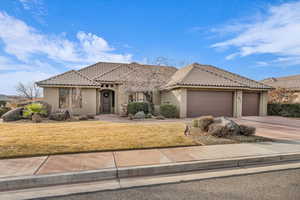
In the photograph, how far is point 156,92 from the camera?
53.6 feet

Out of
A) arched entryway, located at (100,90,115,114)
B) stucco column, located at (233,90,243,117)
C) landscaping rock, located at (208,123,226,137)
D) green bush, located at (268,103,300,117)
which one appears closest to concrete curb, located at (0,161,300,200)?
landscaping rock, located at (208,123,226,137)

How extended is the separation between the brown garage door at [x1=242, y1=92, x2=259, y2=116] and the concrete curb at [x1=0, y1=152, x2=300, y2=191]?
11.6m

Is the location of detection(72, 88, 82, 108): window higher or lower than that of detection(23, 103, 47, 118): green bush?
higher

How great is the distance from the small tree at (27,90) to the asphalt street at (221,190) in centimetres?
3164

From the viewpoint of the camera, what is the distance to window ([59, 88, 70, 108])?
43.9 feet

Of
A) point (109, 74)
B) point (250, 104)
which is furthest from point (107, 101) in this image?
point (250, 104)

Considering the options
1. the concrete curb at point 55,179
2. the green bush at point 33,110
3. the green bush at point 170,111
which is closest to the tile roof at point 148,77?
the green bush at point 170,111

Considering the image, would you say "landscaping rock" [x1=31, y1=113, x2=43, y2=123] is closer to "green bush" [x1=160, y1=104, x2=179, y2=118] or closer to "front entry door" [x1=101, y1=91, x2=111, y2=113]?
"front entry door" [x1=101, y1=91, x2=111, y2=113]

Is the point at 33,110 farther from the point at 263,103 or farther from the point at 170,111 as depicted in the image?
the point at 263,103

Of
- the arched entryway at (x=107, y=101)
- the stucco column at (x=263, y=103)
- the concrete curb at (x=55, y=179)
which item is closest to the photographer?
the concrete curb at (x=55, y=179)

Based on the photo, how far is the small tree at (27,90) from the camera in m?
26.7

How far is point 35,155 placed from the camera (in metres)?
3.99

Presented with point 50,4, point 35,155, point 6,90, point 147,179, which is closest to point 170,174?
point 147,179

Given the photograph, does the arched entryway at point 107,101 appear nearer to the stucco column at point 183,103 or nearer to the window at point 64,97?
the window at point 64,97
